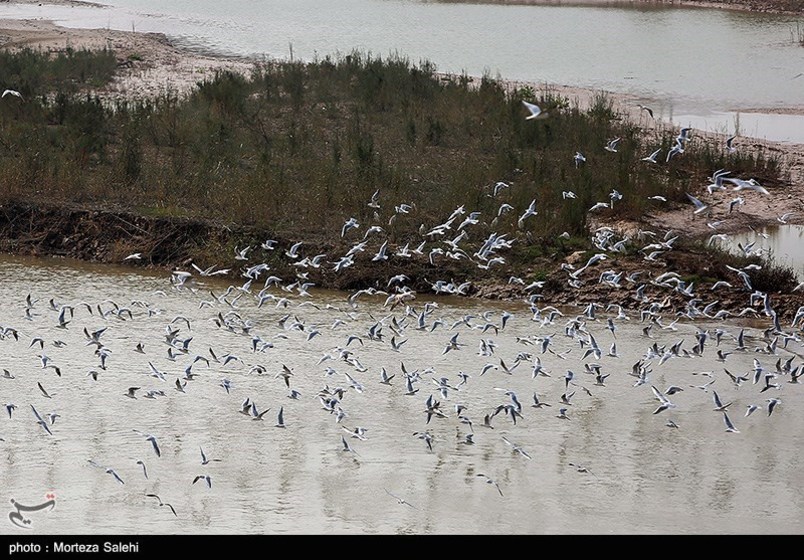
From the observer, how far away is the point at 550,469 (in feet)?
32.3

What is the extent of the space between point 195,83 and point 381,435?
15.7m

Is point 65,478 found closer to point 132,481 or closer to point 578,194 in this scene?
point 132,481

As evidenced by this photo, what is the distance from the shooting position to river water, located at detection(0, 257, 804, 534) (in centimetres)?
909

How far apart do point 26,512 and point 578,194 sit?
9123mm

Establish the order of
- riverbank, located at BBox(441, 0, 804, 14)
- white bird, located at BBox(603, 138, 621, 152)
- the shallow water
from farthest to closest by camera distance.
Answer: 1. riverbank, located at BBox(441, 0, 804, 14)
2. the shallow water
3. white bird, located at BBox(603, 138, 621, 152)

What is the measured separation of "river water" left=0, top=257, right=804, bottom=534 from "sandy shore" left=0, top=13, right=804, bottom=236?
3.53m

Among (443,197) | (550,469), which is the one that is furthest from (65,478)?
(443,197)

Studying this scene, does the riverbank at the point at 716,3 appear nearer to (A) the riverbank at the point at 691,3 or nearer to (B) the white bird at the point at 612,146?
(A) the riverbank at the point at 691,3

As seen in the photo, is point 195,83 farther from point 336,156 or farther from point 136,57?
point 336,156

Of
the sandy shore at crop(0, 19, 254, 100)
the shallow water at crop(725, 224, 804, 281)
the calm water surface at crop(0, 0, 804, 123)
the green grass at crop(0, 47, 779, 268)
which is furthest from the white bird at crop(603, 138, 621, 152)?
the sandy shore at crop(0, 19, 254, 100)

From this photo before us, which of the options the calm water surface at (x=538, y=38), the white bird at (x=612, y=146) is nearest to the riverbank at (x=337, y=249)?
the white bird at (x=612, y=146)

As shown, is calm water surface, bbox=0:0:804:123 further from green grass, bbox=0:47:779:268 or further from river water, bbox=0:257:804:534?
river water, bbox=0:257:804:534

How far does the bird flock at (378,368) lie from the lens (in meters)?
10.1

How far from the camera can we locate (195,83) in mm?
24625
